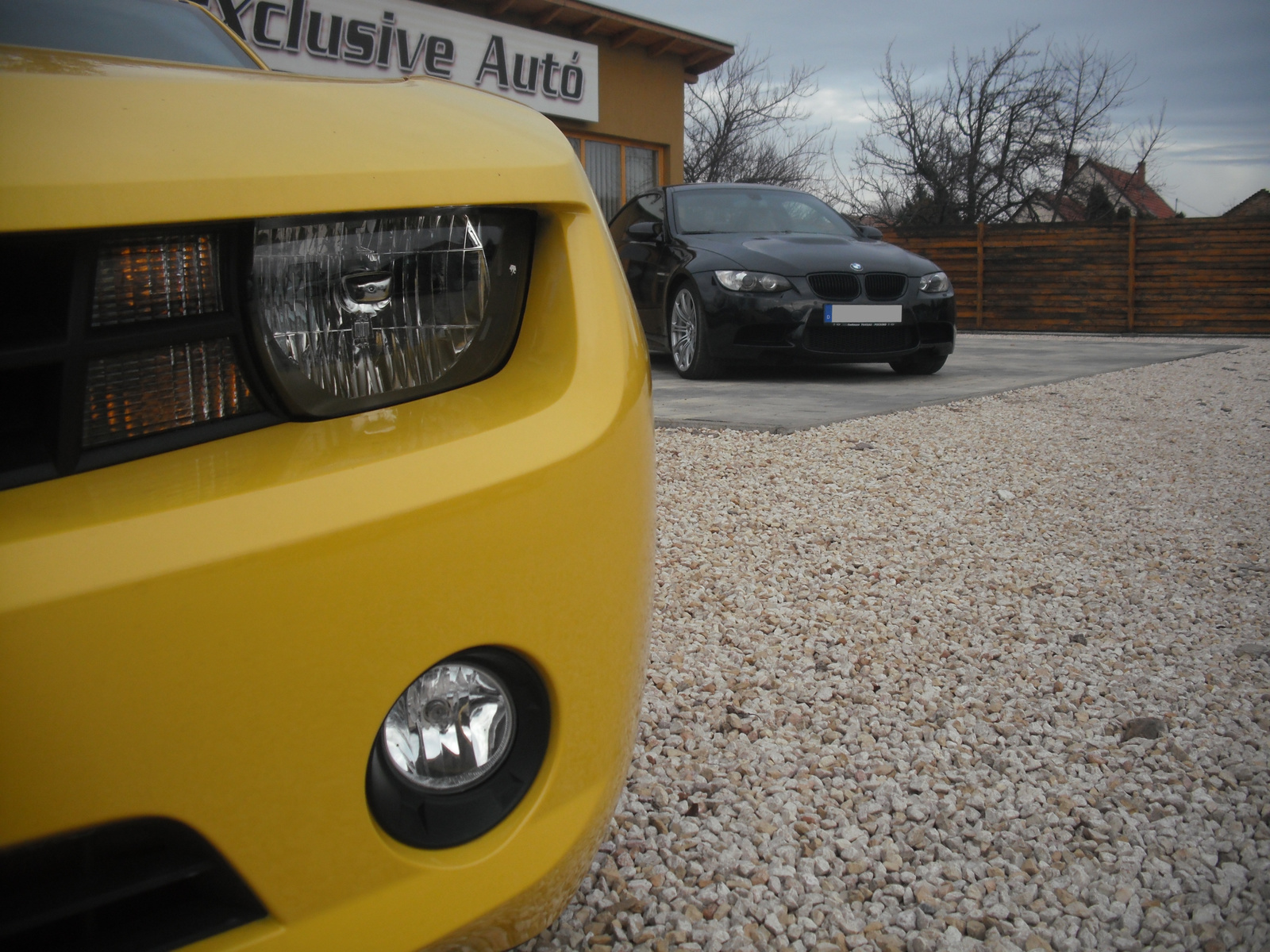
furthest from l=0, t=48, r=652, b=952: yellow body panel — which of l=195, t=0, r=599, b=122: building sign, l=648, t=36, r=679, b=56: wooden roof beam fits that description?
l=648, t=36, r=679, b=56: wooden roof beam

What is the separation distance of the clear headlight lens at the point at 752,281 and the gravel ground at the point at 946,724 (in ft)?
8.48

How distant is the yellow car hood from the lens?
65 centimetres

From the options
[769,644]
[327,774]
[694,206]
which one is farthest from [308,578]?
[694,206]

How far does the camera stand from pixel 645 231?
6.56 meters

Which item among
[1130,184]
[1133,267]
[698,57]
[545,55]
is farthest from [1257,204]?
[545,55]

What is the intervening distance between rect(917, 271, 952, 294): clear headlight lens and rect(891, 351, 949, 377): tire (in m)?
0.46

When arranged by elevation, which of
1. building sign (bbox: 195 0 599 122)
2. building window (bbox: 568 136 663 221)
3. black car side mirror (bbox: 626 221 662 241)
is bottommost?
black car side mirror (bbox: 626 221 662 241)

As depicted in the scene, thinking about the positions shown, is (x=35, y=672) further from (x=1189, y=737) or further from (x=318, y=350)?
(x=1189, y=737)

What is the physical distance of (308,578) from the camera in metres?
0.68

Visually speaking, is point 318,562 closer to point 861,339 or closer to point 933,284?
point 861,339

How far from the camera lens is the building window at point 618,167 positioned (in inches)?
501

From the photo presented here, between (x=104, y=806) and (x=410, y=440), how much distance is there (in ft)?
1.13

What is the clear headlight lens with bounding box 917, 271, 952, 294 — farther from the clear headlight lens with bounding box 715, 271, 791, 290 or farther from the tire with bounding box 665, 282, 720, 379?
the tire with bounding box 665, 282, 720, 379

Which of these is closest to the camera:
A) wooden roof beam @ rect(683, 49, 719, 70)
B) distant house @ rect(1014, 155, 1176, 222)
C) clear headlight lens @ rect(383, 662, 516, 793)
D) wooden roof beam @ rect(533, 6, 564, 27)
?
clear headlight lens @ rect(383, 662, 516, 793)
